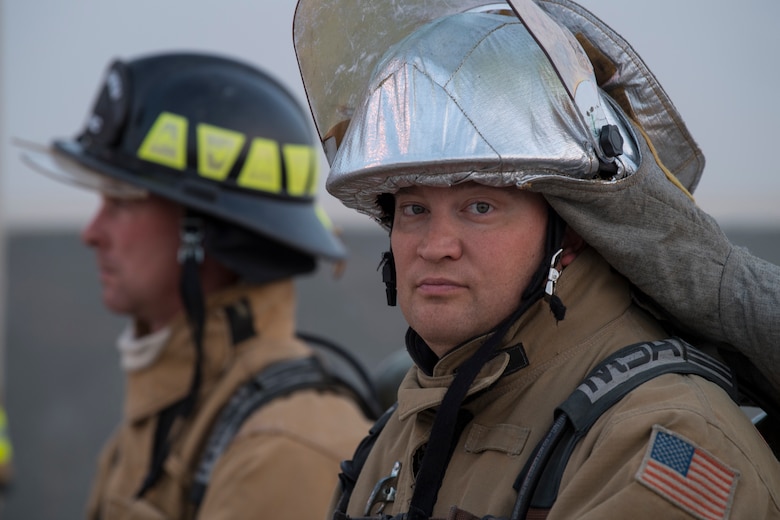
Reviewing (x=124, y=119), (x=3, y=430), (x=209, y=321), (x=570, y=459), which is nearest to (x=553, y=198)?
(x=570, y=459)

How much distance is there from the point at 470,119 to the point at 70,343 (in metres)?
6.07

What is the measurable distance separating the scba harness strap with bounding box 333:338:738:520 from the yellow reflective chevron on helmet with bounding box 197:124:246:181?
7.26 ft

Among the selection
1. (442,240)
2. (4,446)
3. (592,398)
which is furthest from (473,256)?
(4,446)

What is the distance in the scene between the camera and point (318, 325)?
725cm

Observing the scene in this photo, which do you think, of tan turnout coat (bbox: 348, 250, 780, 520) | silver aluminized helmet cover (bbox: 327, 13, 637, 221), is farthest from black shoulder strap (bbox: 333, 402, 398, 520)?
silver aluminized helmet cover (bbox: 327, 13, 637, 221)

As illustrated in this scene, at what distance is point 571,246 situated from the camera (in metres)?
2.10

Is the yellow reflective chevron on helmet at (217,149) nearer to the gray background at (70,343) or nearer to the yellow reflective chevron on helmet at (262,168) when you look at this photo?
the yellow reflective chevron on helmet at (262,168)

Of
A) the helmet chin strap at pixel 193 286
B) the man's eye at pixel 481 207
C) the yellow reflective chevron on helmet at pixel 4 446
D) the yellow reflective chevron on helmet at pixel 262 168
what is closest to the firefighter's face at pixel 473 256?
the man's eye at pixel 481 207

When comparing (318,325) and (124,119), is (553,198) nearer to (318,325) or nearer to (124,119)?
(124,119)

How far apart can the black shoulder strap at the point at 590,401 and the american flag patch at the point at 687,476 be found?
0.14 metres

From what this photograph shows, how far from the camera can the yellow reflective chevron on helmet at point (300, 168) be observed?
159 inches

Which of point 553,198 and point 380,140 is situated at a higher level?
point 380,140

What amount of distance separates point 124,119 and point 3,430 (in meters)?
3.67

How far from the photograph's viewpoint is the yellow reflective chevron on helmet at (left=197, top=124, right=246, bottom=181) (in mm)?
3908
